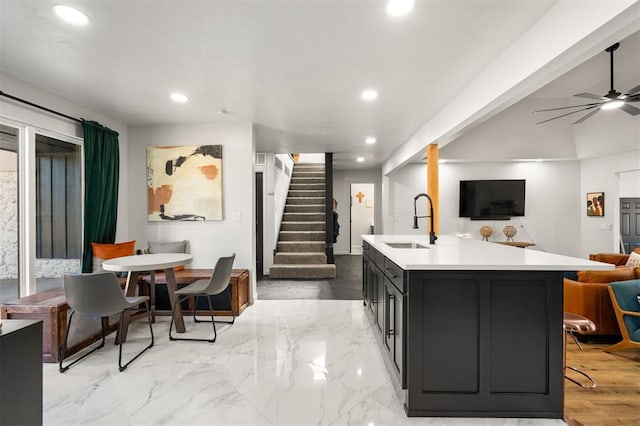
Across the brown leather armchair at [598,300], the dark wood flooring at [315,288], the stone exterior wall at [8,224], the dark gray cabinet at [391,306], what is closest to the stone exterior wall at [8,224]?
the stone exterior wall at [8,224]

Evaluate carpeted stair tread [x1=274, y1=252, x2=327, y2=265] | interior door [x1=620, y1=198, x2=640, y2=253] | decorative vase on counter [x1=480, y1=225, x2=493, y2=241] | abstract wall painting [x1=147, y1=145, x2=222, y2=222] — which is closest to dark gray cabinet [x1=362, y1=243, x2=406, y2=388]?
abstract wall painting [x1=147, y1=145, x2=222, y2=222]

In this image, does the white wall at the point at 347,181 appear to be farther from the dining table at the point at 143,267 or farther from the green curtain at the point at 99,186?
the dining table at the point at 143,267

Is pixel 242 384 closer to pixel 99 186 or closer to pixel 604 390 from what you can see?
pixel 604 390

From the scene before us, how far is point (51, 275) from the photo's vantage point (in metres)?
3.28

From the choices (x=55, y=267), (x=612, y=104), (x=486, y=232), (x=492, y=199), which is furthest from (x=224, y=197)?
(x=492, y=199)

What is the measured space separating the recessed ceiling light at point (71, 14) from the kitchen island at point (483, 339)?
249cm

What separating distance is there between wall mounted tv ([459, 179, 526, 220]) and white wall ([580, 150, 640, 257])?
1.17 metres

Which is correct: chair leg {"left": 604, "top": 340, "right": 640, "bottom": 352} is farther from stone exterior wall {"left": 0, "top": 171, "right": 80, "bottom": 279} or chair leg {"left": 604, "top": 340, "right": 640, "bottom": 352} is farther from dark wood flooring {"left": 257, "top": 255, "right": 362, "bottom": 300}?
stone exterior wall {"left": 0, "top": 171, "right": 80, "bottom": 279}

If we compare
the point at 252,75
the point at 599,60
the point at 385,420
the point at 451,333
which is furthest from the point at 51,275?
the point at 599,60

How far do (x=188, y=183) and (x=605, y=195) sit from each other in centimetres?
742

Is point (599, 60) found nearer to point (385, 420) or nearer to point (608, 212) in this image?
point (608, 212)

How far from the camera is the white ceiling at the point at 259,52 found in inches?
73.2

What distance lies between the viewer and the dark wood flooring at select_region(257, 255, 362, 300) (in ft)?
15.6

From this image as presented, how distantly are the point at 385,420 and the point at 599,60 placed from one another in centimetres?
480
